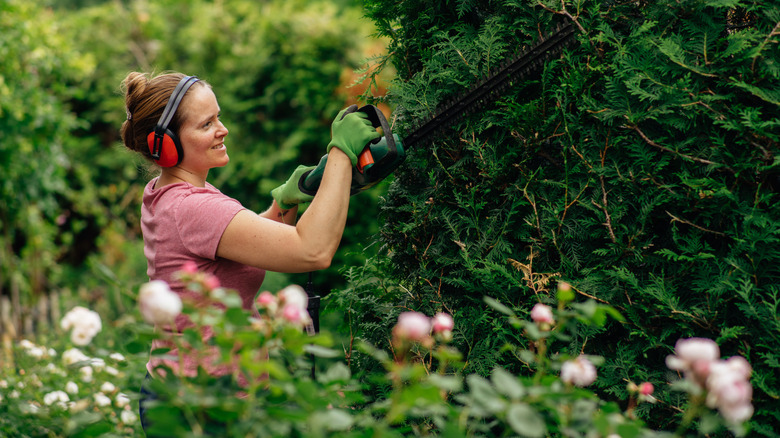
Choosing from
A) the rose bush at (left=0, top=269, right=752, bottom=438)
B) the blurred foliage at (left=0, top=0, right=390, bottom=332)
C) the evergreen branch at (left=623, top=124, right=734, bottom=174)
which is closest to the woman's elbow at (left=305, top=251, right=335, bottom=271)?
the rose bush at (left=0, top=269, right=752, bottom=438)

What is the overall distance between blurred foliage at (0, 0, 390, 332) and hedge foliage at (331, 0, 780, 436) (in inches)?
102

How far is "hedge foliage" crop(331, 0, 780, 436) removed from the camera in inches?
62.0

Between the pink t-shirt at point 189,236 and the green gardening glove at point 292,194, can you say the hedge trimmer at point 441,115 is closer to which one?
the green gardening glove at point 292,194

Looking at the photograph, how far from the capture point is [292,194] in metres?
2.15

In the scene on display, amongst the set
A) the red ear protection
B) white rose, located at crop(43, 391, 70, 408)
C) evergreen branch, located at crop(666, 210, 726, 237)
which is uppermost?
→ the red ear protection

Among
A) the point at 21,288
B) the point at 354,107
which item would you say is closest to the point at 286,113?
the point at 21,288

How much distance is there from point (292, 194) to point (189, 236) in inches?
19.8

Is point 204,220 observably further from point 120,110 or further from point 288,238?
point 120,110

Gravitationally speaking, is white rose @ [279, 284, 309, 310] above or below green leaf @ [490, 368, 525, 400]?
above

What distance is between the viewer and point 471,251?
1960 millimetres

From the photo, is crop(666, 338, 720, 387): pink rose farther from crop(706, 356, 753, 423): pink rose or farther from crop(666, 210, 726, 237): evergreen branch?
crop(666, 210, 726, 237): evergreen branch

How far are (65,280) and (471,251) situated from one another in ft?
25.3

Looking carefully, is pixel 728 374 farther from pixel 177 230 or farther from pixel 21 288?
pixel 21 288

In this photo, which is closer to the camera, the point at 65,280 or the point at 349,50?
the point at 349,50
